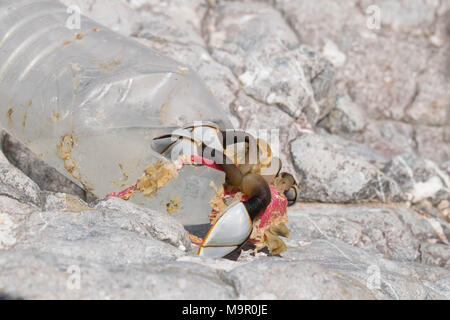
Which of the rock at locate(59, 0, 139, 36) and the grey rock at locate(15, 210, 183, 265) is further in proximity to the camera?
the rock at locate(59, 0, 139, 36)

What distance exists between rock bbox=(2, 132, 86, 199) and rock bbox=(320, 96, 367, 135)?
2286mm

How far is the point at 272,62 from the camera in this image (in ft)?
11.4

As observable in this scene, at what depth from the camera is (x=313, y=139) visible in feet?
10.3

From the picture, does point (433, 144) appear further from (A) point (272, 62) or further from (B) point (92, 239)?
(B) point (92, 239)

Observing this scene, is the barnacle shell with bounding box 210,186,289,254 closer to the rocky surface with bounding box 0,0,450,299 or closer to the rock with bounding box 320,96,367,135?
the rocky surface with bounding box 0,0,450,299

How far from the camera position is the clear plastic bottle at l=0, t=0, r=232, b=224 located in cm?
219

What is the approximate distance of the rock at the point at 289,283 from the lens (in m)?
1.38

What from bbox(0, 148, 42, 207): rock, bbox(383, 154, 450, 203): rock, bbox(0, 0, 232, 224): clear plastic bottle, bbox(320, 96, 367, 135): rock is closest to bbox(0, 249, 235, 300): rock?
bbox(0, 148, 42, 207): rock

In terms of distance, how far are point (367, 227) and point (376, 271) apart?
0.92m

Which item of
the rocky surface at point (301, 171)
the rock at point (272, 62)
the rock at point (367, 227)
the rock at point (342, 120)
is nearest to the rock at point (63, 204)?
the rocky surface at point (301, 171)

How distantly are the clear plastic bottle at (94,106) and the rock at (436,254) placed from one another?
1.49 m

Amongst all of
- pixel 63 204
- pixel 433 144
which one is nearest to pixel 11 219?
pixel 63 204
